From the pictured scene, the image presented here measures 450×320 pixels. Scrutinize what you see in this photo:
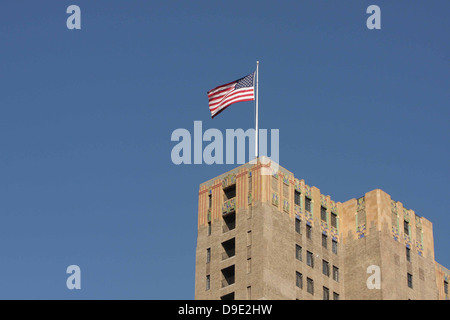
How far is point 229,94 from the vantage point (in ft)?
417

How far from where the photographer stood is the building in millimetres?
123500

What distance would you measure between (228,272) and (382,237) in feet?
66.7

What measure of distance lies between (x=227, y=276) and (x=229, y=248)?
3608 millimetres

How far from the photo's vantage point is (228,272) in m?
126

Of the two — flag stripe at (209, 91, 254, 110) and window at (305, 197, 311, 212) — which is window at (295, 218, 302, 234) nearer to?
window at (305, 197, 311, 212)

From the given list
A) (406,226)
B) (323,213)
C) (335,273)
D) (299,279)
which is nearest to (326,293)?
(335,273)

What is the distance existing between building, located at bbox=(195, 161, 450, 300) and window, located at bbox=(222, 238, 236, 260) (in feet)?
0.42

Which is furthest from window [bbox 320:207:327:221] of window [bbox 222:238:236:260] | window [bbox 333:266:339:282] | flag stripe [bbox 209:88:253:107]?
flag stripe [bbox 209:88:253:107]

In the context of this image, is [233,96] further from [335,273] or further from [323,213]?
[335,273]

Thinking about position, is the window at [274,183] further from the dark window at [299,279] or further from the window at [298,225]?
the dark window at [299,279]

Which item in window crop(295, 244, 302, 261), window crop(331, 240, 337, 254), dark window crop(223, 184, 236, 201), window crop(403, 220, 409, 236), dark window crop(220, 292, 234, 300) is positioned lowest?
dark window crop(220, 292, 234, 300)

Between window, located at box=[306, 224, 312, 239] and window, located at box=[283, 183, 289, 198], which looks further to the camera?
window, located at box=[306, 224, 312, 239]

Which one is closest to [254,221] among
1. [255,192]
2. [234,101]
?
[255,192]

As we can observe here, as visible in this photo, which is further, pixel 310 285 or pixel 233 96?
pixel 310 285
